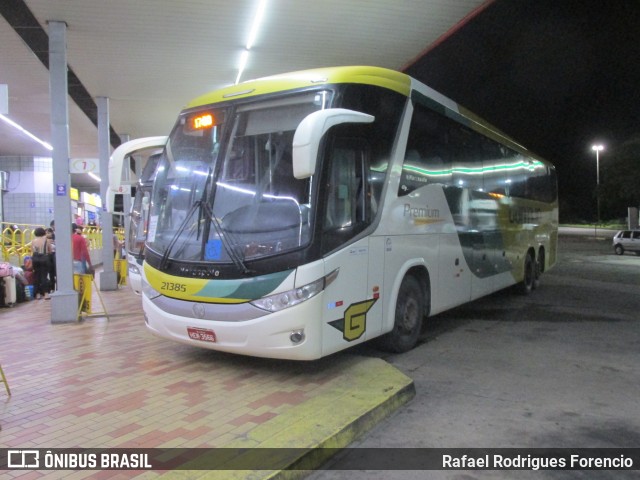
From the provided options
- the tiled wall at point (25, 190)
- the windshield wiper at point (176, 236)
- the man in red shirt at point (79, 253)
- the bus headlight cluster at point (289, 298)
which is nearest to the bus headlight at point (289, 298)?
the bus headlight cluster at point (289, 298)

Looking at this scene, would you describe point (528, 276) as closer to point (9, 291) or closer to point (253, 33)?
point (253, 33)

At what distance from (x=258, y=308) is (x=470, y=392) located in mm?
2506

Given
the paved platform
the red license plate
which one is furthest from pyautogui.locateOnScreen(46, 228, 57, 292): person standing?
the red license plate

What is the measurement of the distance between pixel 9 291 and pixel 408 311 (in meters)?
9.02

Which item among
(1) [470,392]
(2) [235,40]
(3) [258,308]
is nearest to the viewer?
(3) [258,308]

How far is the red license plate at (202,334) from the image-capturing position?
5.25 m

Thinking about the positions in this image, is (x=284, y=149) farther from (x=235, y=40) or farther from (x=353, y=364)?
(x=235, y=40)

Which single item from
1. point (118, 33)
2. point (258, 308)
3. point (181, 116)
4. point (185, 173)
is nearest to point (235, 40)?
point (118, 33)

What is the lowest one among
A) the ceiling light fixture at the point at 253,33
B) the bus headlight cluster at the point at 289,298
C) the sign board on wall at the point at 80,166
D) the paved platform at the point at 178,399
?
the paved platform at the point at 178,399

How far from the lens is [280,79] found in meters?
5.70

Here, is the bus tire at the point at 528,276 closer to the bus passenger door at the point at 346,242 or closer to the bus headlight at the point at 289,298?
the bus passenger door at the point at 346,242

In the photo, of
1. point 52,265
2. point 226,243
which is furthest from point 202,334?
point 52,265

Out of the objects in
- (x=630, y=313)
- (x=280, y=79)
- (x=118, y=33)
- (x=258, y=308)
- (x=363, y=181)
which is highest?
(x=118, y=33)

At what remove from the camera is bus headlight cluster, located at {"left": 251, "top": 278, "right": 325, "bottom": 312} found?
16.1 feet
